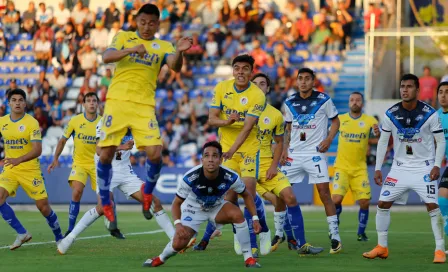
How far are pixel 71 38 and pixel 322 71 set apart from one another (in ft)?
28.9

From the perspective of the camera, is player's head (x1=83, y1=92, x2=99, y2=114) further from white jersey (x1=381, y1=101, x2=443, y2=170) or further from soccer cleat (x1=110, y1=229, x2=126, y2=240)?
white jersey (x1=381, y1=101, x2=443, y2=170)

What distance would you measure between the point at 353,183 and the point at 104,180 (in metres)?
6.53

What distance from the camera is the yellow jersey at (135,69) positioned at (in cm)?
1226

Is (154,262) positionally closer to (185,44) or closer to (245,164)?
(245,164)

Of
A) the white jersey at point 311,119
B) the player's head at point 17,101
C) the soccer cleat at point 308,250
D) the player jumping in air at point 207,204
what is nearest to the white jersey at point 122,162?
the player's head at point 17,101

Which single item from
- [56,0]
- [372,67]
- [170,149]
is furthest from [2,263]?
[56,0]

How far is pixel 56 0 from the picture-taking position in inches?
1480

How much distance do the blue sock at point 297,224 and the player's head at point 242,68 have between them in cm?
201

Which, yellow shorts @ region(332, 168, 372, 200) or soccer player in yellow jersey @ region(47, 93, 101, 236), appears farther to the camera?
yellow shorts @ region(332, 168, 372, 200)

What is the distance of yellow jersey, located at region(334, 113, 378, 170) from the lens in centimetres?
1789

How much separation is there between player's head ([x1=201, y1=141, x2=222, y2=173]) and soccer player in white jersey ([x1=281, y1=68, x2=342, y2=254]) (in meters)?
3.17

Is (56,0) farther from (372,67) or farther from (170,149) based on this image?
(372,67)

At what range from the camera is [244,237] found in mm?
11883

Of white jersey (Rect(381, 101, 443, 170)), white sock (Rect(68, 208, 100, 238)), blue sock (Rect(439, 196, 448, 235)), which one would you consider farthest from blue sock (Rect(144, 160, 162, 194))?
blue sock (Rect(439, 196, 448, 235))
